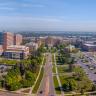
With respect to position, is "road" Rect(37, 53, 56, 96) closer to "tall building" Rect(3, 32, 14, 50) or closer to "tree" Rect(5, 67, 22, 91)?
"tree" Rect(5, 67, 22, 91)

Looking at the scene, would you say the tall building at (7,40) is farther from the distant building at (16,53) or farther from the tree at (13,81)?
the tree at (13,81)

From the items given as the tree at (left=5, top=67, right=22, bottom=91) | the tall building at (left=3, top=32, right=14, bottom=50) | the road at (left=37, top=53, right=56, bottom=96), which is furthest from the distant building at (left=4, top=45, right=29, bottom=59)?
the tree at (left=5, top=67, right=22, bottom=91)

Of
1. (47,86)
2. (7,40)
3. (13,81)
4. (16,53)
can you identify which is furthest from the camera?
(7,40)

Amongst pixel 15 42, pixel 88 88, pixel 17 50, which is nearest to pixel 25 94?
pixel 88 88


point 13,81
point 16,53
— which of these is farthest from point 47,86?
point 16,53

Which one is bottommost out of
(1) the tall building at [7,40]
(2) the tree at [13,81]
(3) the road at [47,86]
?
(3) the road at [47,86]

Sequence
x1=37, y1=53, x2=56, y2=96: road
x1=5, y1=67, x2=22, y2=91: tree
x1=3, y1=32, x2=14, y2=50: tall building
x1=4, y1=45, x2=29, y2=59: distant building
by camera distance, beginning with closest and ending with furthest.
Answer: x1=37, y1=53, x2=56, y2=96: road → x1=5, y1=67, x2=22, y2=91: tree → x1=4, y1=45, x2=29, y2=59: distant building → x1=3, y1=32, x2=14, y2=50: tall building

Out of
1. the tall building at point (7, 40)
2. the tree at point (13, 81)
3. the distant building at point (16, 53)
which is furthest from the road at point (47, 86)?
the tall building at point (7, 40)

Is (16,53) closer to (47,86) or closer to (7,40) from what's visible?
(7,40)

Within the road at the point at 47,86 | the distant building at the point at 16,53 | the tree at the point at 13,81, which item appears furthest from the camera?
the distant building at the point at 16,53

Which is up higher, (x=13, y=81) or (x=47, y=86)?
(x=13, y=81)

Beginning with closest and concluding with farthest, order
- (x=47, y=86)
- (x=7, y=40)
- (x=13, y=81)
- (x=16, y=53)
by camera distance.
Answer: (x=13, y=81), (x=47, y=86), (x=16, y=53), (x=7, y=40)
